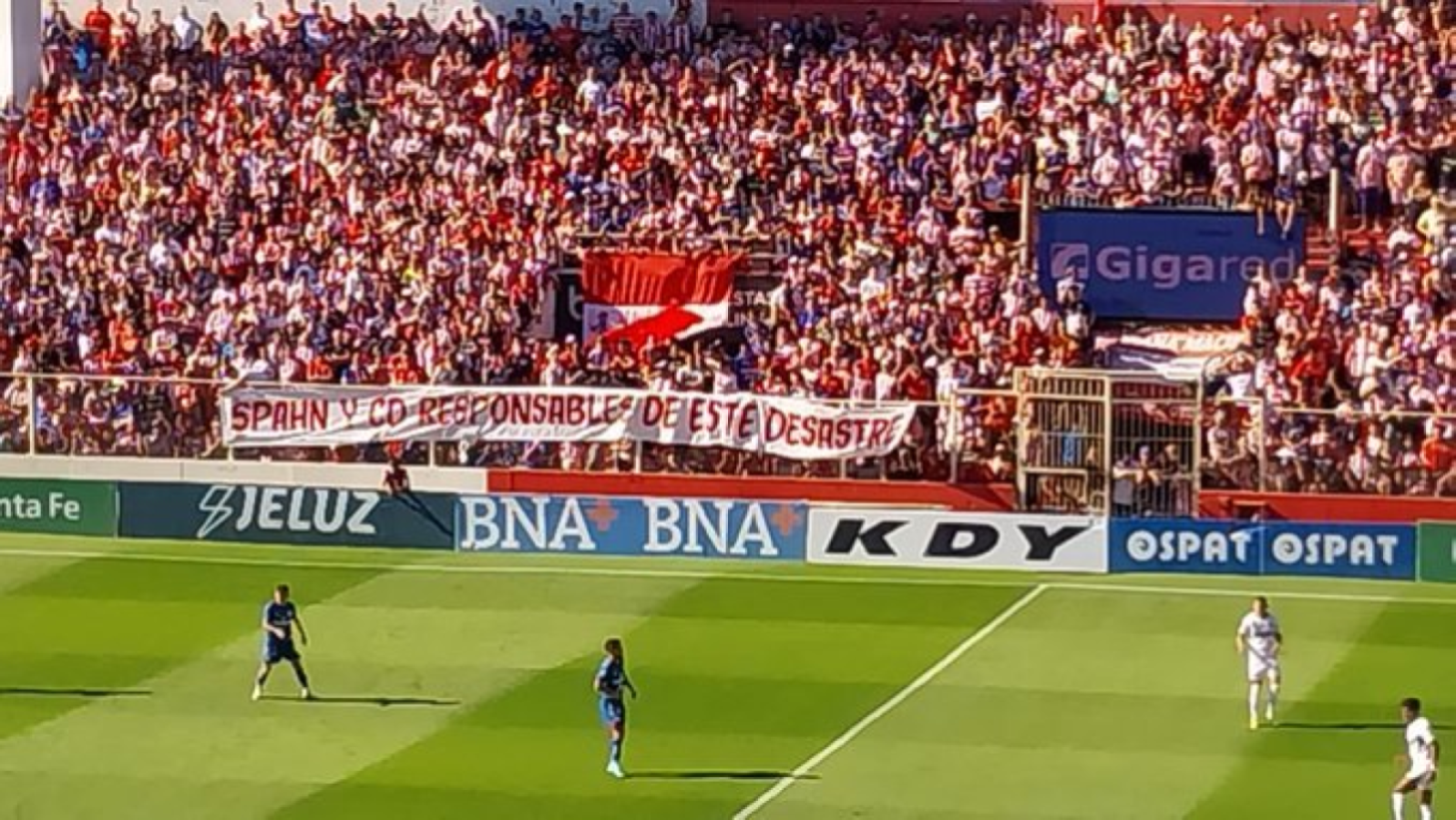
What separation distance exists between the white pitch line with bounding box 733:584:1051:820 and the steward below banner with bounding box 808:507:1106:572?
83 cm

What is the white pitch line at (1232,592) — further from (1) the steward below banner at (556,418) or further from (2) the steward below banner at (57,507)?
(2) the steward below banner at (57,507)

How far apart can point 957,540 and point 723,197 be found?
869 centimetres

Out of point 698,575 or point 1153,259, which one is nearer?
point 698,575

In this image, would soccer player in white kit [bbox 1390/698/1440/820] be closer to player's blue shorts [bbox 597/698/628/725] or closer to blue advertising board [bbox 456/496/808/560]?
player's blue shorts [bbox 597/698/628/725]

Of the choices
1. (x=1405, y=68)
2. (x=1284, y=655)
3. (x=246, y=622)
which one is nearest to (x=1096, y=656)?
(x=1284, y=655)

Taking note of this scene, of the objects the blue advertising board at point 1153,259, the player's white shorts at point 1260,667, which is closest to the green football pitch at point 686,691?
the player's white shorts at point 1260,667

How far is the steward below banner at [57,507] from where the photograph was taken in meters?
49.6

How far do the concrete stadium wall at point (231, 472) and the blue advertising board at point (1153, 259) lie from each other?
8917 millimetres

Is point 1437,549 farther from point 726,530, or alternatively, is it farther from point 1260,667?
point 726,530

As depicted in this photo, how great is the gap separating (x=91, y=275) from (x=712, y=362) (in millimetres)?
10027

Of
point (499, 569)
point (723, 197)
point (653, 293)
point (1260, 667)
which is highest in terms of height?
point (723, 197)

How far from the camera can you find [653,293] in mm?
52406

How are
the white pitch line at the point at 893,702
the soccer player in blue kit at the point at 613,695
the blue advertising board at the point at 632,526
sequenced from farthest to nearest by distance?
the blue advertising board at the point at 632,526 < the soccer player in blue kit at the point at 613,695 < the white pitch line at the point at 893,702

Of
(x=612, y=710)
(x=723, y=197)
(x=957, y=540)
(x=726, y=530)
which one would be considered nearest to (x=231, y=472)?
(x=726, y=530)
